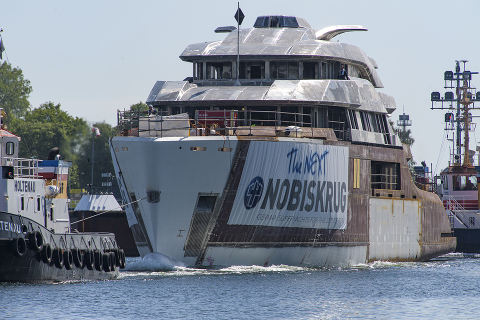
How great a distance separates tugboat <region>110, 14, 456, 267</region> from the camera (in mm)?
32125

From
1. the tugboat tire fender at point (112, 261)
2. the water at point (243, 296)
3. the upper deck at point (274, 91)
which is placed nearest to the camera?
the water at point (243, 296)

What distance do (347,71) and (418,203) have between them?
30.7 ft

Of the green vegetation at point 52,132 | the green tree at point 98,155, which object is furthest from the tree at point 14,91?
the green tree at point 98,155

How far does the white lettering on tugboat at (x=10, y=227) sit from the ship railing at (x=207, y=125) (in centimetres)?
775

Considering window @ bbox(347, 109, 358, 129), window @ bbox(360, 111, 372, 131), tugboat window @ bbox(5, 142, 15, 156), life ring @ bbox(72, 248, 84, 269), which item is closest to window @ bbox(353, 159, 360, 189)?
window @ bbox(347, 109, 358, 129)

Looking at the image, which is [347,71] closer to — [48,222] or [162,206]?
[162,206]

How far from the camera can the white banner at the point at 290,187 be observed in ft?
106

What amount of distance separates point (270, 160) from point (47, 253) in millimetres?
9819

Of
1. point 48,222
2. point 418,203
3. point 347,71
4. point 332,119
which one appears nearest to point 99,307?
point 48,222

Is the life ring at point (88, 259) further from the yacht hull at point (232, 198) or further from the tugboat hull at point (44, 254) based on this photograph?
the yacht hull at point (232, 198)

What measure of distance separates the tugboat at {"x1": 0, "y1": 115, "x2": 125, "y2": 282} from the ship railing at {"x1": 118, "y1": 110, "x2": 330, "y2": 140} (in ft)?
10.9

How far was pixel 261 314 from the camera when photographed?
24.0m

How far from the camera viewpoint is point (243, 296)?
2694 cm

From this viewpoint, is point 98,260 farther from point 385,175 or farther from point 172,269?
point 385,175
